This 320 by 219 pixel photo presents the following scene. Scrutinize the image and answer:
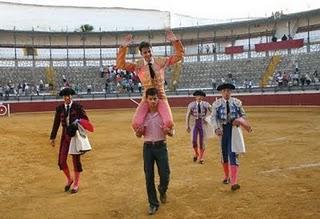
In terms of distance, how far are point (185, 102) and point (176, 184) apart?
23.3 m

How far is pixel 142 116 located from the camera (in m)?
5.46

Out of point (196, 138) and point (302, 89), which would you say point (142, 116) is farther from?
point (302, 89)

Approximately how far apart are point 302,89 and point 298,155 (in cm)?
1783

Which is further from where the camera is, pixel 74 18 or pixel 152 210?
pixel 74 18

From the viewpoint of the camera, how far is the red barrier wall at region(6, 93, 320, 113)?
25516 mm

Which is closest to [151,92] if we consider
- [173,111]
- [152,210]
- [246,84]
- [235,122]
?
[152,210]

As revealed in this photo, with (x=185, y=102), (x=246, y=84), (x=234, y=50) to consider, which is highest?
(x=234, y=50)

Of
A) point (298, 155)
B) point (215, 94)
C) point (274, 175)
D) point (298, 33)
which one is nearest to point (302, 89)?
point (215, 94)

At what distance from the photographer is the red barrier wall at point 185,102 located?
25.5m

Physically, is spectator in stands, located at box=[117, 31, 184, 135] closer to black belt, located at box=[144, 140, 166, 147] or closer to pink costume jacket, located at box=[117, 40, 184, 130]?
pink costume jacket, located at box=[117, 40, 184, 130]

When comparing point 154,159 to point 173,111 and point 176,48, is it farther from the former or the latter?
point 173,111

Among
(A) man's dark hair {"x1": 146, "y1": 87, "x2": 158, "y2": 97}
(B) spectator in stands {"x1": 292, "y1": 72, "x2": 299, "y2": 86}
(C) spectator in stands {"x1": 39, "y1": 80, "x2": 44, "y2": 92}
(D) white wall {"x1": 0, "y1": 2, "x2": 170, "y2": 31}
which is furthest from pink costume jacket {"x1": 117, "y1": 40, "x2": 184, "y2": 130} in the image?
(D) white wall {"x1": 0, "y1": 2, "x2": 170, "y2": 31}

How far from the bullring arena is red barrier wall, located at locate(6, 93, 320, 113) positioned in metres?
0.06

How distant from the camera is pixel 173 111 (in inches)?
1065
